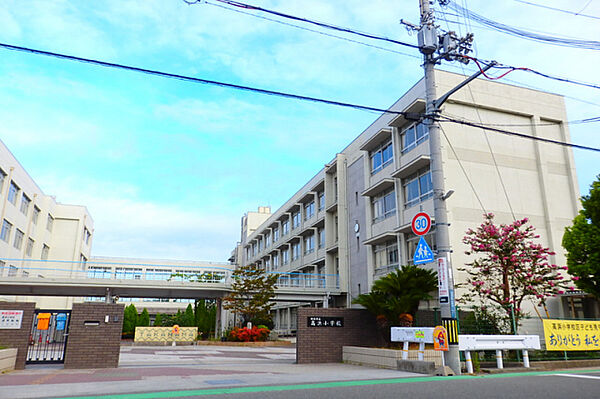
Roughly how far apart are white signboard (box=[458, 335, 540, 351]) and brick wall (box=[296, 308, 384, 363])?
216 inches

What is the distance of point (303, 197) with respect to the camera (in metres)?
44.8

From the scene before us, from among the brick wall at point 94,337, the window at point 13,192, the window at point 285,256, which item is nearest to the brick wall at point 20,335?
the brick wall at point 94,337

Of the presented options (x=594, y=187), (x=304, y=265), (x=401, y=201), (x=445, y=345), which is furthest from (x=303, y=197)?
(x=445, y=345)

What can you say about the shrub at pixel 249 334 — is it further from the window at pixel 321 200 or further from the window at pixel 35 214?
the window at pixel 35 214

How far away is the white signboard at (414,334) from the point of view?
1249 centimetres

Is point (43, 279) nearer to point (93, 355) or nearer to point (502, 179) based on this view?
point (93, 355)

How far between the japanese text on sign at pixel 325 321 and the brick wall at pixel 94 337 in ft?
21.8

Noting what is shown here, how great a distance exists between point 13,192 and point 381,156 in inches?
1227

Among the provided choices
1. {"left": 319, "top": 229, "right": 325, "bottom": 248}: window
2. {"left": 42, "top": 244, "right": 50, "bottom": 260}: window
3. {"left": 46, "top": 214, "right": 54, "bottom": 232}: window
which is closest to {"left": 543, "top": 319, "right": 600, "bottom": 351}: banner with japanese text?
{"left": 319, "top": 229, "right": 325, "bottom": 248}: window

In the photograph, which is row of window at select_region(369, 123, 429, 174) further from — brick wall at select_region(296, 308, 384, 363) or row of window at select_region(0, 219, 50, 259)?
row of window at select_region(0, 219, 50, 259)

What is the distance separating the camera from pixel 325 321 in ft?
54.7

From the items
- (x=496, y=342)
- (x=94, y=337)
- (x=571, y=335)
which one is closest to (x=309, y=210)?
(x=94, y=337)

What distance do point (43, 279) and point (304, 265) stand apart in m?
22.4

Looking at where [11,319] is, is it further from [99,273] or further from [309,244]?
[309,244]
